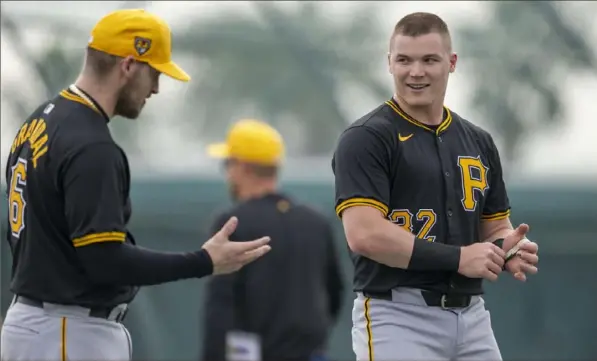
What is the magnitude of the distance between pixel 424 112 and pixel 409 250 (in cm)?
A: 67

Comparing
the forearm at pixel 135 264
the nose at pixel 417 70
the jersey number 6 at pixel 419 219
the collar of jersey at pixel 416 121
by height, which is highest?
the nose at pixel 417 70

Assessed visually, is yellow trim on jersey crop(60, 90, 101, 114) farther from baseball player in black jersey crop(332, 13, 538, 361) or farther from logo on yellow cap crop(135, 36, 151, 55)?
baseball player in black jersey crop(332, 13, 538, 361)

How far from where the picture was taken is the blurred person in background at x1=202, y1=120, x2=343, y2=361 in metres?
7.58

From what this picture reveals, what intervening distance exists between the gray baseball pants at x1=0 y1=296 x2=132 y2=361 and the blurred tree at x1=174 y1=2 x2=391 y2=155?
6.39 m

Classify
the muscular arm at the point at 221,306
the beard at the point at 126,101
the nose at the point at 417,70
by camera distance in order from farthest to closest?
the muscular arm at the point at 221,306 → the beard at the point at 126,101 → the nose at the point at 417,70

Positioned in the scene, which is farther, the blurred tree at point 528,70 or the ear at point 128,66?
the blurred tree at point 528,70

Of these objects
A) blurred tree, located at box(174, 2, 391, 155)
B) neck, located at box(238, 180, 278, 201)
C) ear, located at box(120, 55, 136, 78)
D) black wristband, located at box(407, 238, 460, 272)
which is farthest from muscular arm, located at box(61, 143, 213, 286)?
blurred tree, located at box(174, 2, 391, 155)

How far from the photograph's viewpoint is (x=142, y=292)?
440 inches

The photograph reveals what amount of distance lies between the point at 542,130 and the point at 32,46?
4.52 meters

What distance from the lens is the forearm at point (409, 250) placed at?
5.19m

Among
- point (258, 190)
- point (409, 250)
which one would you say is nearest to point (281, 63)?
point (258, 190)

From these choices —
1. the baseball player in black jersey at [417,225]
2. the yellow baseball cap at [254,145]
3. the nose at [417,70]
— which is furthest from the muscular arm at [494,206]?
the yellow baseball cap at [254,145]

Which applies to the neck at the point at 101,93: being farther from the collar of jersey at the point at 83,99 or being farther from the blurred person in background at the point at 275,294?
the blurred person in background at the point at 275,294

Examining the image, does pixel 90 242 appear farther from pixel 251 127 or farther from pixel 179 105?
pixel 179 105
